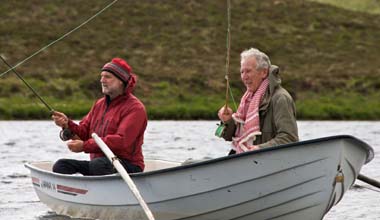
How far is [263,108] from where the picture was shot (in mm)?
11445

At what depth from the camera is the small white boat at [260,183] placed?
10797 mm

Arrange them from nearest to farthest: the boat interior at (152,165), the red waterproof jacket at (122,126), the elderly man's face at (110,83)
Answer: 1. the red waterproof jacket at (122,126)
2. the elderly man's face at (110,83)
3. the boat interior at (152,165)

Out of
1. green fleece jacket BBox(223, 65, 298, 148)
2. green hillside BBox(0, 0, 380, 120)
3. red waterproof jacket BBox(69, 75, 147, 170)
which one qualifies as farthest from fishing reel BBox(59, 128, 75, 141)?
green hillside BBox(0, 0, 380, 120)

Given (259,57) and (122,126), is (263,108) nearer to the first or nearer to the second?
(259,57)

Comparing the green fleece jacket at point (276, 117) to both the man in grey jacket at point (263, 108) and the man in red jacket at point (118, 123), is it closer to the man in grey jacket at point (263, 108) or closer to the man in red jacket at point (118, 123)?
the man in grey jacket at point (263, 108)

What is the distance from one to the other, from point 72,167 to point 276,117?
2.81 m

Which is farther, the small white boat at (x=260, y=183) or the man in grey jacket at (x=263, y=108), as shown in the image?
the man in grey jacket at (x=263, y=108)

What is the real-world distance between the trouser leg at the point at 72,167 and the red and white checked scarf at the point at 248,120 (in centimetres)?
198

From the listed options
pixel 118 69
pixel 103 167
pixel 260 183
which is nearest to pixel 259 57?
Result: pixel 260 183

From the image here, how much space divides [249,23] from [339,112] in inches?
681

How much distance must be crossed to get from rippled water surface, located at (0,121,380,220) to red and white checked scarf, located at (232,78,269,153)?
2285mm

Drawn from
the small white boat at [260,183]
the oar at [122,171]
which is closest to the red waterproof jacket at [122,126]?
the oar at [122,171]

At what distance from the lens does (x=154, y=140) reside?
25812mm

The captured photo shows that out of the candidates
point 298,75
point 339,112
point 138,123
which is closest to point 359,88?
point 298,75
